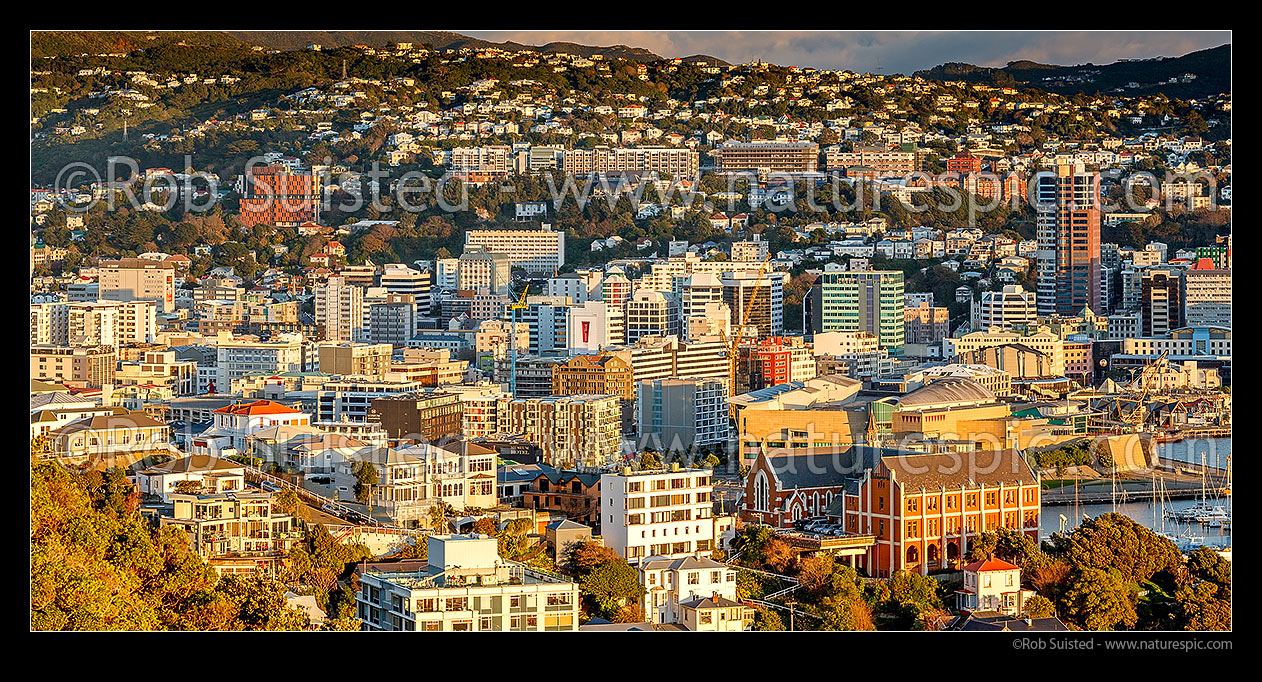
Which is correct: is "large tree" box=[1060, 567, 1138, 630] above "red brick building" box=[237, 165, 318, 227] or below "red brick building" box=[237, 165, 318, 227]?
Answer: below

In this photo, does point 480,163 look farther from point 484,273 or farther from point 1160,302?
point 1160,302

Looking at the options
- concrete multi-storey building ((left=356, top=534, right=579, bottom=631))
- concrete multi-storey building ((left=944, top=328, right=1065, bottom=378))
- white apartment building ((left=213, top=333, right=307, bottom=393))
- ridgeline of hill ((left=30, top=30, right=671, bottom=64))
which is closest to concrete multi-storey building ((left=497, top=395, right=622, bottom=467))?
white apartment building ((left=213, top=333, right=307, bottom=393))

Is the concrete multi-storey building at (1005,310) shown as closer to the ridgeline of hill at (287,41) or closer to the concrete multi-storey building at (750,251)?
the concrete multi-storey building at (750,251)

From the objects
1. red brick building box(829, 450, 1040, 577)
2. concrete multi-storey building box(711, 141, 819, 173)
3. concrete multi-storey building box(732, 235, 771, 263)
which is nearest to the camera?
red brick building box(829, 450, 1040, 577)

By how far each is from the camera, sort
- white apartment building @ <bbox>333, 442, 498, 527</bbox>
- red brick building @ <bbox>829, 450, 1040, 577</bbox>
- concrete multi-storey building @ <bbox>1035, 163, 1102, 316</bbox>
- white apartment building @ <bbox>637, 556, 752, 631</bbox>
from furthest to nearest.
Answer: concrete multi-storey building @ <bbox>1035, 163, 1102, 316</bbox> → white apartment building @ <bbox>333, 442, 498, 527</bbox> → red brick building @ <bbox>829, 450, 1040, 577</bbox> → white apartment building @ <bbox>637, 556, 752, 631</bbox>

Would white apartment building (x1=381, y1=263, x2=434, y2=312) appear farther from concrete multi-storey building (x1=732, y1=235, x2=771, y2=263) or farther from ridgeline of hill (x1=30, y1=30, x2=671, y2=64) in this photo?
ridgeline of hill (x1=30, y1=30, x2=671, y2=64)

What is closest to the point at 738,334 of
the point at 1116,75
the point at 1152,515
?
the point at 1152,515

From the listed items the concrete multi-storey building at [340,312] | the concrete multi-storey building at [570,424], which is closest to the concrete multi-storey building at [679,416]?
the concrete multi-storey building at [570,424]
